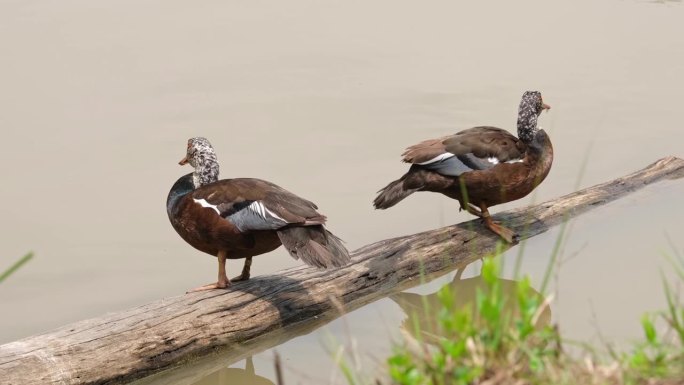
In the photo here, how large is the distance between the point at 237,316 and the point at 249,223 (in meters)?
0.51

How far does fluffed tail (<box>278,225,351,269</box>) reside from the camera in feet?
18.3

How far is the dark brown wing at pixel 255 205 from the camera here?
18.9 feet

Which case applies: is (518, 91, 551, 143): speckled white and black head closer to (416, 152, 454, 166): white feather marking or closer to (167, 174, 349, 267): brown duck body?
(416, 152, 454, 166): white feather marking

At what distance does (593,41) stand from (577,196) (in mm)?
4990

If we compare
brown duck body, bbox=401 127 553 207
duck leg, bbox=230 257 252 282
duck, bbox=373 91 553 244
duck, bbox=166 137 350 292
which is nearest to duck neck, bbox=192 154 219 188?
duck, bbox=166 137 350 292

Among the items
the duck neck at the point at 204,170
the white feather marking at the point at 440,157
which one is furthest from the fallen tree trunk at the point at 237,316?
the duck neck at the point at 204,170

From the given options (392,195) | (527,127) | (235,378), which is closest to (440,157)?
(392,195)

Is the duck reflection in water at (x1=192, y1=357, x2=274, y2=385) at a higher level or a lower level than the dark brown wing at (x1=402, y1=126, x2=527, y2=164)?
lower

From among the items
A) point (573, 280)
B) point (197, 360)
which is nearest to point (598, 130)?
point (573, 280)

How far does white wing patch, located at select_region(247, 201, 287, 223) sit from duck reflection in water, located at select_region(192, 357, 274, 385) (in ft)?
2.75

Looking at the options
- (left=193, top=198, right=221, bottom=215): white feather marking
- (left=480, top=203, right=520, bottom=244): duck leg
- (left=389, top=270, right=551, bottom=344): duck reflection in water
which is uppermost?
(left=193, top=198, right=221, bottom=215): white feather marking

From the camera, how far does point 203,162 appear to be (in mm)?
6523

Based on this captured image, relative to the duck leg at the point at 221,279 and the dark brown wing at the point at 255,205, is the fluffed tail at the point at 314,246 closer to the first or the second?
the dark brown wing at the point at 255,205

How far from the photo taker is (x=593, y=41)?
12.3 m
